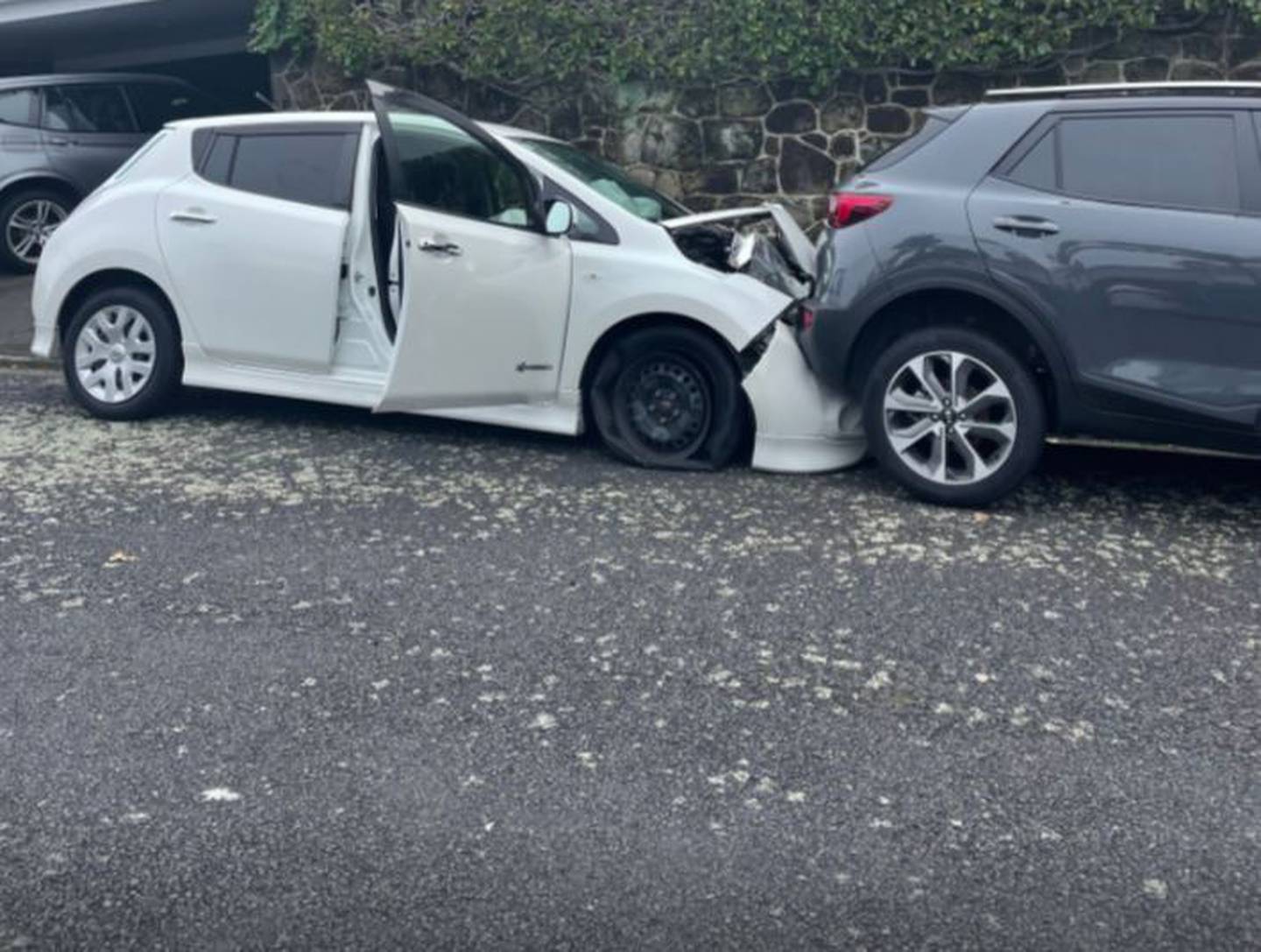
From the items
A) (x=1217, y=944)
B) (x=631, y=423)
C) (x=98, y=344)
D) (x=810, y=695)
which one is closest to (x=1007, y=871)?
(x=1217, y=944)

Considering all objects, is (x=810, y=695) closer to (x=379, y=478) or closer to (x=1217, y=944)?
(x=1217, y=944)

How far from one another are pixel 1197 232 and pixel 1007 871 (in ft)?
11.3

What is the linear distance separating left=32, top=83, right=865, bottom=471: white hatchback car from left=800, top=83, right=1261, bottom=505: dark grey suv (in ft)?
1.92

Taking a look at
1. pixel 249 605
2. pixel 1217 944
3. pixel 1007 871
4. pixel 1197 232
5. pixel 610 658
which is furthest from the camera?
pixel 1197 232

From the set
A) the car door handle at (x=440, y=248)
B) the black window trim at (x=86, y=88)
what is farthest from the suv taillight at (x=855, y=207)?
the black window trim at (x=86, y=88)

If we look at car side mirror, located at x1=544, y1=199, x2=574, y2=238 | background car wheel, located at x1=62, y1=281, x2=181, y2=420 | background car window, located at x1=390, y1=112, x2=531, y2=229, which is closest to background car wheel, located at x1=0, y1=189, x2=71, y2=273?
background car wheel, located at x1=62, y1=281, x2=181, y2=420

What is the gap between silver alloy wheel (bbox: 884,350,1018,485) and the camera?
678 cm

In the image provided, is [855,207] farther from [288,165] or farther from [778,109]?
[778,109]

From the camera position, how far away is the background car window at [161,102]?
51.2 feet

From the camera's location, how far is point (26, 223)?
1459cm

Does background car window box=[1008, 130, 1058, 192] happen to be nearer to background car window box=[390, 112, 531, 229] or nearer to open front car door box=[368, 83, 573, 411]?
open front car door box=[368, 83, 573, 411]

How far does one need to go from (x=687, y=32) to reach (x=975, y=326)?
5.40m

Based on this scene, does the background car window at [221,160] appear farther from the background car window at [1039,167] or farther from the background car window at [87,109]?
the background car window at [87,109]

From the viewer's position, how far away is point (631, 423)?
25.2ft
